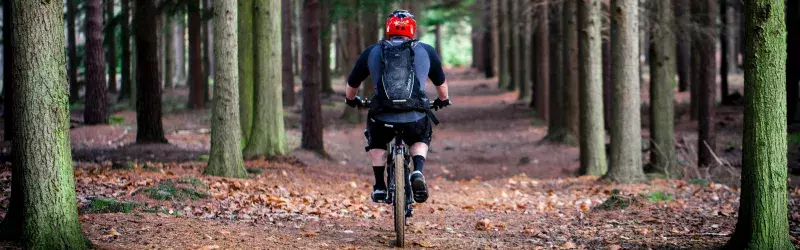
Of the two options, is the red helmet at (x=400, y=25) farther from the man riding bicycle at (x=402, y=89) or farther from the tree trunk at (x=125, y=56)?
the tree trunk at (x=125, y=56)

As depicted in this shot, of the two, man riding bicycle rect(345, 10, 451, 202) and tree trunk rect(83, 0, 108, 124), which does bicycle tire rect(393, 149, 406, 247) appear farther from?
tree trunk rect(83, 0, 108, 124)

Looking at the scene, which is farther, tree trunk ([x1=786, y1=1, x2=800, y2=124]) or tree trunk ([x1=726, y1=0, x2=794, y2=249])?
tree trunk ([x1=786, y1=1, x2=800, y2=124])

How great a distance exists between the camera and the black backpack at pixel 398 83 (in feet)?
25.2

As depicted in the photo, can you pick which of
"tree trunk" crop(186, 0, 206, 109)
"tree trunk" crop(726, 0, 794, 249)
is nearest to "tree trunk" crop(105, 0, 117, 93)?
"tree trunk" crop(186, 0, 206, 109)

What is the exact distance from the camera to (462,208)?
39.0ft

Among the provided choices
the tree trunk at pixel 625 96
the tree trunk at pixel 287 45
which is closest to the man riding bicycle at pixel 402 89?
the tree trunk at pixel 625 96

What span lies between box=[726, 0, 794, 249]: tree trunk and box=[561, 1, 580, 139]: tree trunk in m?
13.1

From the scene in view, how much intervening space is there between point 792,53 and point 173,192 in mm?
19299

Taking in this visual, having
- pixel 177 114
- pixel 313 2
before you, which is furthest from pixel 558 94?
pixel 177 114

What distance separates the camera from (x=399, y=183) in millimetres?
7672

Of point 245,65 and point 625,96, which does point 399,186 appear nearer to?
point 625,96

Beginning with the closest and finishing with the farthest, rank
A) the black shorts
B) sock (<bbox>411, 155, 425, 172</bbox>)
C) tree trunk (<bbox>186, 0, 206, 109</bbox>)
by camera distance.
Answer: the black shorts < sock (<bbox>411, 155, 425, 172</bbox>) < tree trunk (<bbox>186, 0, 206, 109</bbox>)

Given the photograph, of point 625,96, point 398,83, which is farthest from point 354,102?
point 625,96

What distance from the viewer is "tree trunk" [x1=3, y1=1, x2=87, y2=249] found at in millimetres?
6215
